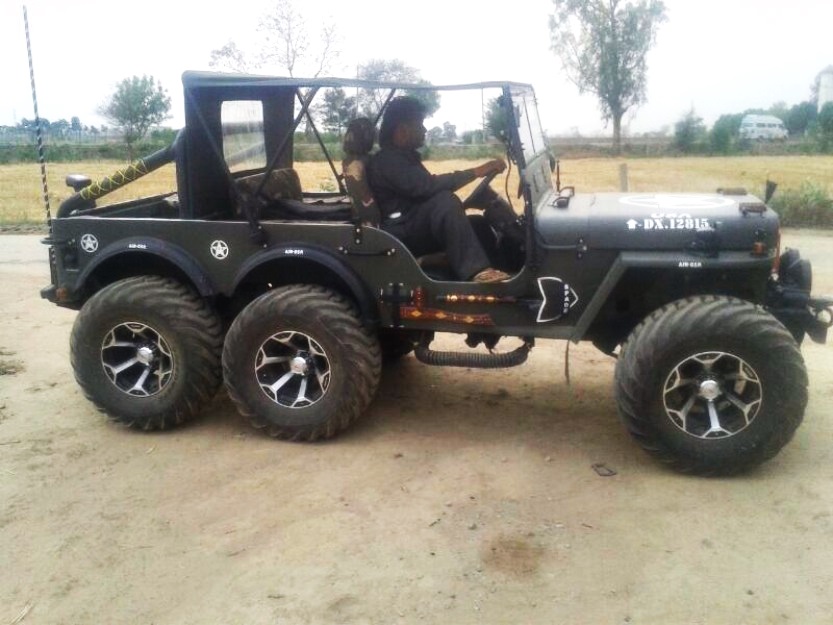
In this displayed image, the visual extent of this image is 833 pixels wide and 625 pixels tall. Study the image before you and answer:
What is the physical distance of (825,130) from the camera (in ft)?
74.8

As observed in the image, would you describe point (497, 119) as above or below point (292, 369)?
above

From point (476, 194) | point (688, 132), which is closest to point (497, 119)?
point (476, 194)

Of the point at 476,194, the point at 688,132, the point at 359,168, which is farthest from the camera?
the point at 688,132

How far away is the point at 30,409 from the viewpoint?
655cm

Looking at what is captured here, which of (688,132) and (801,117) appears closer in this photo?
(688,132)

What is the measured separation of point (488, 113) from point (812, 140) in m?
19.0

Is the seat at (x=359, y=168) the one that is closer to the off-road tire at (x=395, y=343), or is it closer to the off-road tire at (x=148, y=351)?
the off-road tire at (x=395, y=343)

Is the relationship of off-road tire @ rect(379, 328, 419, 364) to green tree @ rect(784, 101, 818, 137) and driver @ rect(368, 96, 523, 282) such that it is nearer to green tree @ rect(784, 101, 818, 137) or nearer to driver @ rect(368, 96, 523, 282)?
driver @ rect(368, 96, 523, 282)

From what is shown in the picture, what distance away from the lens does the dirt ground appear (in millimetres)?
3979

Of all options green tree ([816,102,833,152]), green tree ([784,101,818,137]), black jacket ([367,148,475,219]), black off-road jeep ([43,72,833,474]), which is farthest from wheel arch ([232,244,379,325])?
green tree ([784,101,818,137])

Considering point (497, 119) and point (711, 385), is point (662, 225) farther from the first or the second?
point (497, 119)

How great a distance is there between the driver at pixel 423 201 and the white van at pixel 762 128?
16885 millimetres

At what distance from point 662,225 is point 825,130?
785 inches

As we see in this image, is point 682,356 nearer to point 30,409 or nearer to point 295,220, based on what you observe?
point 295,220
